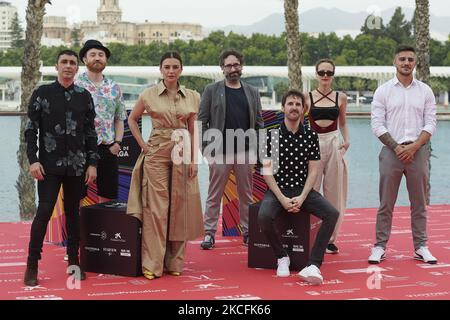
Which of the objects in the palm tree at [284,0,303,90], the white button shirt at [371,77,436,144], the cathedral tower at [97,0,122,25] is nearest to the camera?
the white button shirt at [371,77,436,144]

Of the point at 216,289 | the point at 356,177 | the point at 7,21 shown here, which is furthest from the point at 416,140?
the point at 7,21

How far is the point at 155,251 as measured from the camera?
488cm

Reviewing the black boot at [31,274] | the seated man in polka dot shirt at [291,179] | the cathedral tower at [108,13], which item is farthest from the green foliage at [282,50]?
the cathedral tower at [108,13]

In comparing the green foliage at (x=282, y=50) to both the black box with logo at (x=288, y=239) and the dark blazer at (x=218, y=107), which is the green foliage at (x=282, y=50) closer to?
the dark blazer at (x=218, y=107)

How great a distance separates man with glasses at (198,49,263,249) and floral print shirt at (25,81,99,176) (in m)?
1.29

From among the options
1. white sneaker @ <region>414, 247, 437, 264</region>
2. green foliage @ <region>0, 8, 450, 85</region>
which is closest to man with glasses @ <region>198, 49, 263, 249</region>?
white sneaker @ <region>414, 247, 437, 264</region>

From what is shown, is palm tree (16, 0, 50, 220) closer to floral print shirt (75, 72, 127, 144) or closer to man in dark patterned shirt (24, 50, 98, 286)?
floral print shirt (75, 72, 127, 144)

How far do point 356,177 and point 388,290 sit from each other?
14750mm

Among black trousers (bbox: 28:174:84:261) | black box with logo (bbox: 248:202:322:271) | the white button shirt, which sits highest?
the white button shirt

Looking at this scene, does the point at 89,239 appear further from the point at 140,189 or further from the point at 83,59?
the point at 83,59

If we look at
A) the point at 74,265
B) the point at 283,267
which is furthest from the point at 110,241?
the point at 283,267

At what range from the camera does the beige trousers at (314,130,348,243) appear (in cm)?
551

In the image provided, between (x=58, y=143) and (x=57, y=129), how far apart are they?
3.2 inches

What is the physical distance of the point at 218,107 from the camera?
5.63 metres
